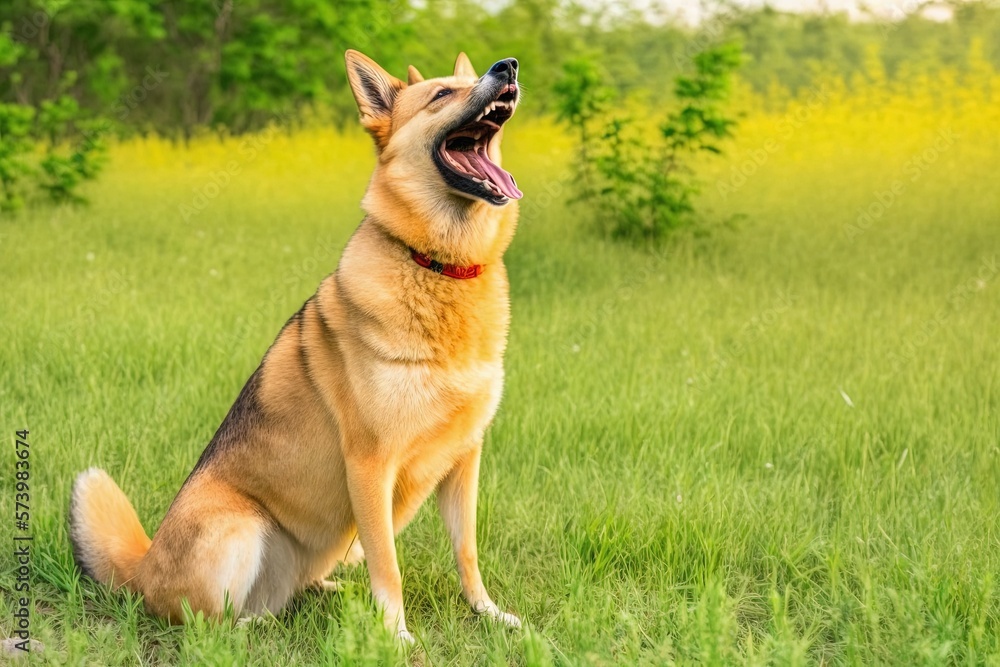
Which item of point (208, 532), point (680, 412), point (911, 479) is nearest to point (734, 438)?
point (680, 412)

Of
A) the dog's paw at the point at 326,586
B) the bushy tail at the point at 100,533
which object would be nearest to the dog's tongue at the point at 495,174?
the dog's paw at the point at 326,586

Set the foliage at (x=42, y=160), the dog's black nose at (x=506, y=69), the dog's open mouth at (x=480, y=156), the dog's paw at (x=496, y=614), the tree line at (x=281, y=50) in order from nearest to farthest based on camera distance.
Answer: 1. the dog's black nose at (x=506, y=69)
2. the dog's open mouth at (x=480, y=156)
3. the dog's paw at (x=496, y=614)
4. the foliage at (x=42, y=160)
5. the tree line at (x=281, y=50)

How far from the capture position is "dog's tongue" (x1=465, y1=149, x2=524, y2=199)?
3.02m

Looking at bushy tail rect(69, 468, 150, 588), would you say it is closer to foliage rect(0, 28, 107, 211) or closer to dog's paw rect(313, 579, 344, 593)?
dog's paw rect(313, 579, 344, 593)

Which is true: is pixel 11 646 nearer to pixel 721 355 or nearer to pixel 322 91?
→ pixel 721 355

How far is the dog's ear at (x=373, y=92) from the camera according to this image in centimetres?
308

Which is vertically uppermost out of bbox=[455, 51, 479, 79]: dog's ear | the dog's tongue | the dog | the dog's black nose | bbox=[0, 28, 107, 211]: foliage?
the dog's black nose

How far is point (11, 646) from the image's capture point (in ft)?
9.89

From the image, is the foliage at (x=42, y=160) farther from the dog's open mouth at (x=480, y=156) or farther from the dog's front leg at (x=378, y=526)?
the dog's front leg at (x=378, y=526)

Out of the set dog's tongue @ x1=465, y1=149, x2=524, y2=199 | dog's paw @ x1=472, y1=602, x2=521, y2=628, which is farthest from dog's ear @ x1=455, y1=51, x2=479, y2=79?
dog's paw @ x1=472, y1=602, x2=521, y2=628

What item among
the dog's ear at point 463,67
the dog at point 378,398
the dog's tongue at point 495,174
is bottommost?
the dog at point 378,398

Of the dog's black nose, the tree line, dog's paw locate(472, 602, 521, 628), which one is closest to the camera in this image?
the dog's black nose

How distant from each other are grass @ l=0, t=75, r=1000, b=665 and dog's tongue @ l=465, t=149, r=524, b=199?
4.27 feet

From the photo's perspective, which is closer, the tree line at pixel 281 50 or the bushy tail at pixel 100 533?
the bushy tail at pixel 100 533
